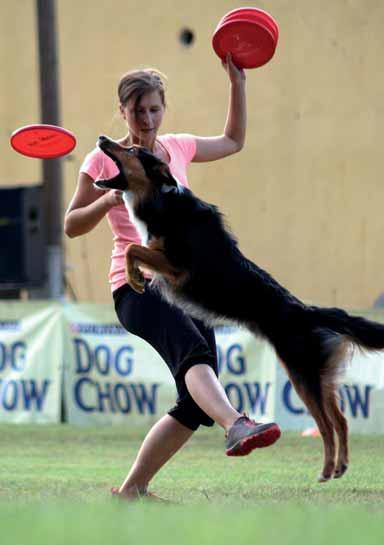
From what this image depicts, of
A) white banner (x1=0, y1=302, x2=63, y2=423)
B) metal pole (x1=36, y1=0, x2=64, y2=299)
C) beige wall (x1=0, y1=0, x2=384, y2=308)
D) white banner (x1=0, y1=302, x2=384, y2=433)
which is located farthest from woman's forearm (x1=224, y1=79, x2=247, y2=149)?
beige wall (x1=0, y1=0, x2=384, y2=308)

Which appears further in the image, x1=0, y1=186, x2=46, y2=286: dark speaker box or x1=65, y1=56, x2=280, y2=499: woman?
x1=0, y1=186, x2=46, y2=286: dark speaker box

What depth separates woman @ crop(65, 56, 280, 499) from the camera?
5.16 m

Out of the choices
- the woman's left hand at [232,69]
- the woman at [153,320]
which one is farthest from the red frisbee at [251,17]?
the woman at [153,320]

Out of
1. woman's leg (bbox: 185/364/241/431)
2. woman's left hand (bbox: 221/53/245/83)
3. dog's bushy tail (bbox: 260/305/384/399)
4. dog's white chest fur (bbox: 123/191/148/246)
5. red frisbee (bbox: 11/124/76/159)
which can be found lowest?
woman's leg (bbox: 185/364/241/431)

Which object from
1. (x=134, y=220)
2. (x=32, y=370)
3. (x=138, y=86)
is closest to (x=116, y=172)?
(x=134, y=220)

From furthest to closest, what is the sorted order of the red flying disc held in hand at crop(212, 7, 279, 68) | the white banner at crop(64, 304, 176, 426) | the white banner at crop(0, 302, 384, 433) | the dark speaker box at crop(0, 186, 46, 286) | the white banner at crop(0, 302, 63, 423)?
the dark speaker box at crop(0, 186, 46, 286) → the white banner at crop(0, 302, 63, 423) → the white banner at crop(64, 304, 176, 426) → the white banner at crop(0, 302, 384, 433) → the red flying disc held in hand at crop(212, 7, 279, 68)

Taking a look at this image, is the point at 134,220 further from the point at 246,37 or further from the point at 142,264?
the point at 246,37

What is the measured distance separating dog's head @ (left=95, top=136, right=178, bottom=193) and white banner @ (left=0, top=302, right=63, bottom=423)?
626 centimetres

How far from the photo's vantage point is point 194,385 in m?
5.13

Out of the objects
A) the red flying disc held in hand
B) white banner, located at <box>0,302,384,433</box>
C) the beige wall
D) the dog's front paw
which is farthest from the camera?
the beige wall

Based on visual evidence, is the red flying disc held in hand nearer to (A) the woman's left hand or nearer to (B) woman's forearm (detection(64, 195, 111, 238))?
(A) the woman's left hand

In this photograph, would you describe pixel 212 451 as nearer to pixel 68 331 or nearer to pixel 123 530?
pixel 68 331

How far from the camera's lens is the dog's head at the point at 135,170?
17.1ft

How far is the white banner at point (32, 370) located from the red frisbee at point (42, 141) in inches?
223
